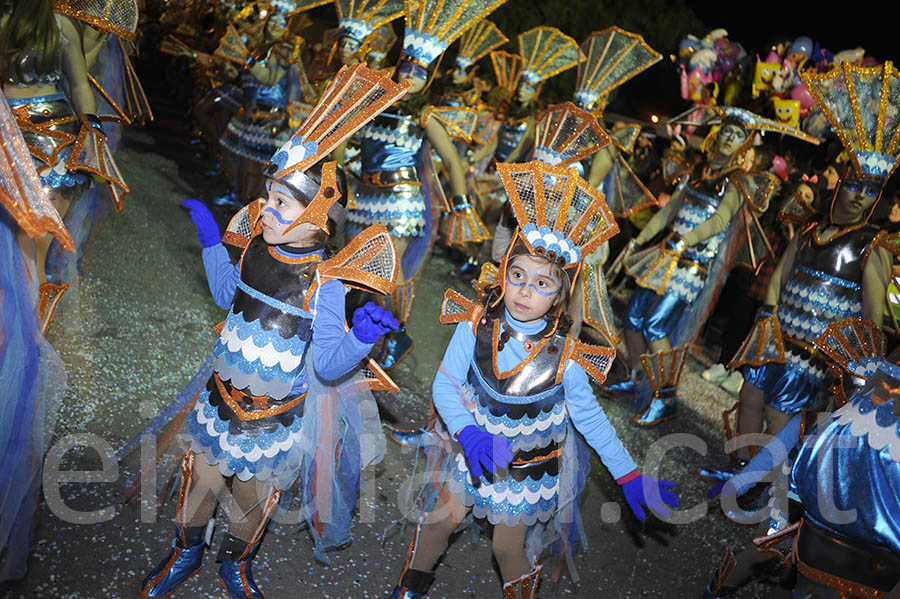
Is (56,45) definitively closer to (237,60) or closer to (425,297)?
(425,297)

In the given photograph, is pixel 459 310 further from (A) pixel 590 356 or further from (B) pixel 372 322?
(B) pixel 372 322

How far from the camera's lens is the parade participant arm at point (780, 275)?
4.43m

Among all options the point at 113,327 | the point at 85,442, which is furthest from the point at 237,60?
the point at 85,442

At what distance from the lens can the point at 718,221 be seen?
498cm

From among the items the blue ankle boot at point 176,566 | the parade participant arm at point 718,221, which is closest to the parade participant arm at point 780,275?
the parade participant arm at point 718,221

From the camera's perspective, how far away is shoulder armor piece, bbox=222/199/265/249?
8.10 feet

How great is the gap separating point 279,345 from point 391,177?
7.51ft

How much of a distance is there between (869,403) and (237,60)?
6706 millimetres

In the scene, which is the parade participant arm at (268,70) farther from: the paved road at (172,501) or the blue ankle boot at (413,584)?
the blue ankle boot at (413,584)

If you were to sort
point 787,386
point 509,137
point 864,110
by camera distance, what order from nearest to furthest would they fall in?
point 864,110, point 787,386, point 509,137

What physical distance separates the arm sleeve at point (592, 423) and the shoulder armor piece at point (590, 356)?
0.10 feet

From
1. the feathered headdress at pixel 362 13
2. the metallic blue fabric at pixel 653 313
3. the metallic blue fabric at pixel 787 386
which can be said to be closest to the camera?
the metallic blue fabric at pixel 787 386

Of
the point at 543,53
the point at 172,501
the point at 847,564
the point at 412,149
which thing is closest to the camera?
the point at 847,564

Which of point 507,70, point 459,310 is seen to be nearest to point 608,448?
point 459,310
